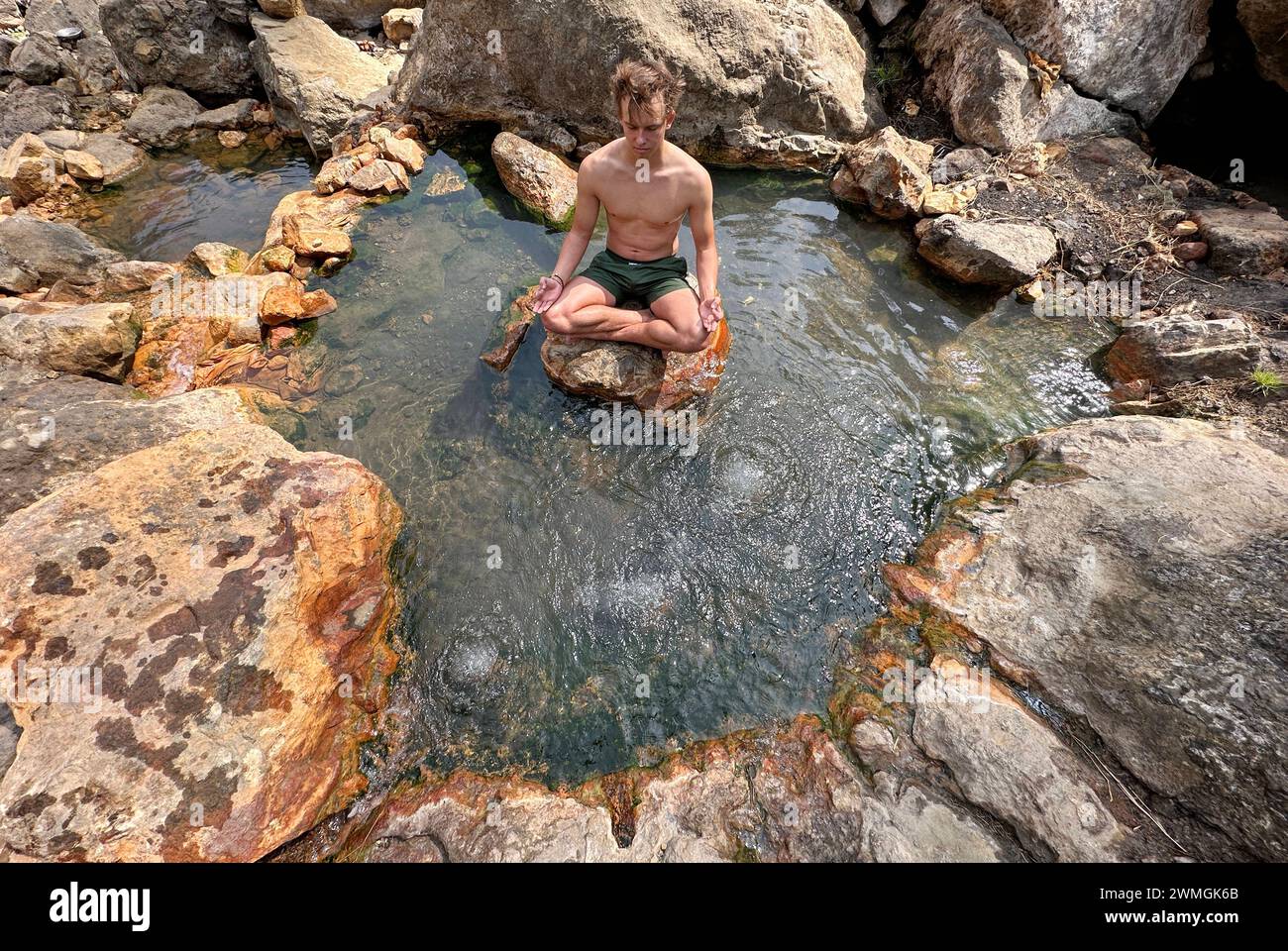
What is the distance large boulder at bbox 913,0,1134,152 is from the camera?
6473mm

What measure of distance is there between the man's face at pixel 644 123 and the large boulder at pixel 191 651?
2933mm

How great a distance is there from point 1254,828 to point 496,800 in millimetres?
3353

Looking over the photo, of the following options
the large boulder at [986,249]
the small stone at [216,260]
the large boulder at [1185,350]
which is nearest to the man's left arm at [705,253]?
the large boulder at [986,249]

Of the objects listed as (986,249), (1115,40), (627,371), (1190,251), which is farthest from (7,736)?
(1115,40)

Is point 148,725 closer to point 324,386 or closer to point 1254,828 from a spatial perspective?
point 324,386

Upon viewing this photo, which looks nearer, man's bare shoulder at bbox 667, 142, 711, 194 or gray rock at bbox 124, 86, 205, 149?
man's bare shoulder at bbox 667, 142, 711, 194

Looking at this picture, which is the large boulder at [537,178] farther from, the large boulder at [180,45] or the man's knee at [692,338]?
the large boulder at [180,45]

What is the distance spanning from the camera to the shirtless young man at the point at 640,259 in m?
3.86

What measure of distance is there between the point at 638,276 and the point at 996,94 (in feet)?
19.1

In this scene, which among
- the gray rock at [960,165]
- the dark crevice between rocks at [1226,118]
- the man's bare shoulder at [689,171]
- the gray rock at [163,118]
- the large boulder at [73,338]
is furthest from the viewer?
the gray rock at [163,118]

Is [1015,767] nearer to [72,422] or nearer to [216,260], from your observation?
[72,422]

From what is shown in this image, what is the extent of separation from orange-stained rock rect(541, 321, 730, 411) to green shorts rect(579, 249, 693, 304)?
47 cm

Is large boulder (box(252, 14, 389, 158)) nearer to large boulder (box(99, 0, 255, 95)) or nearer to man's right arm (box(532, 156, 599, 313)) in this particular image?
large boulder (box(99, 0, 255, 95))

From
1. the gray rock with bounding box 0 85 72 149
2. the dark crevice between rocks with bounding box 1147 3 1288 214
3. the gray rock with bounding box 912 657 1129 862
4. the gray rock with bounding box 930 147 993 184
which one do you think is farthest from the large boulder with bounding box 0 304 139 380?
the dark crevice between rocks with bounding box 1147 3 1288 214
